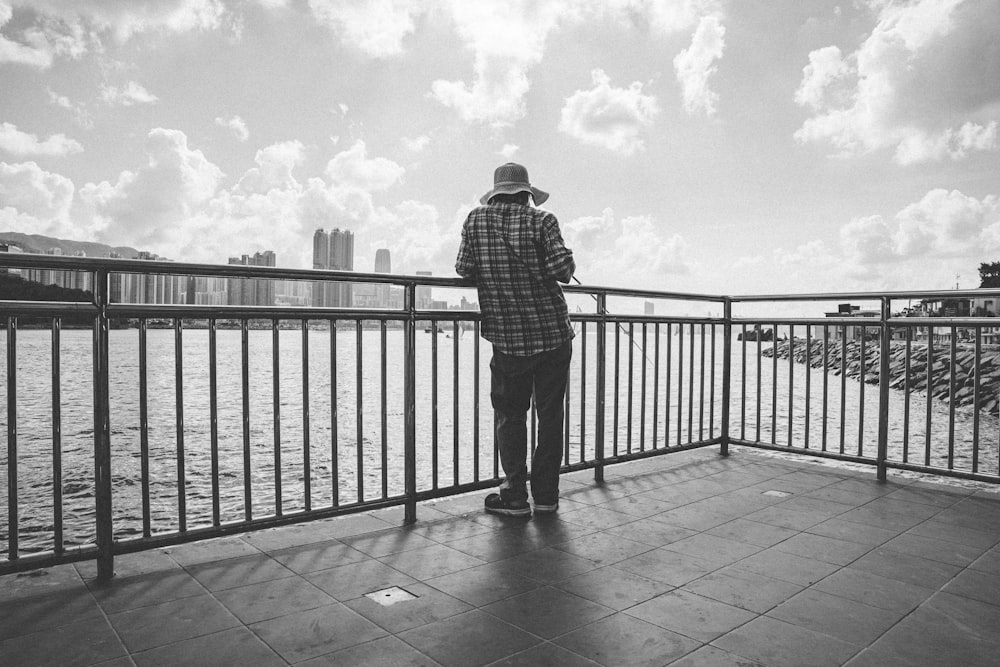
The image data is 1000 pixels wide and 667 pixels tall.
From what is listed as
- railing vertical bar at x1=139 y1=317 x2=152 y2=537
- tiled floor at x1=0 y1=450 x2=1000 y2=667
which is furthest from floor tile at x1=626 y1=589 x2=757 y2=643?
railing vertical bar at x1=139 y1=317 x2=152 y2=537

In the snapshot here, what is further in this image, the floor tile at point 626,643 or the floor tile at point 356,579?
the floor tile at point 356,579

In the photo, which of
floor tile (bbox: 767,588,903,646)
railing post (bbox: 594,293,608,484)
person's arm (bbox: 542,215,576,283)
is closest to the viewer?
floor tile (bbox: 767,588,903,646)

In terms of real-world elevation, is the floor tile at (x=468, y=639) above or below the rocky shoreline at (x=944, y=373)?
above

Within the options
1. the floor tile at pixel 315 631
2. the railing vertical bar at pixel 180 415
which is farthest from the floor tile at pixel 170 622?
the railing vertical bar at pixel 180 415

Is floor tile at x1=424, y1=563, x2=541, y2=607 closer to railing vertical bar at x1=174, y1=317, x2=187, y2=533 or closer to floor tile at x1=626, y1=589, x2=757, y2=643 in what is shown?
floor tile at x1=626, y1=589, x2=757, y2=643

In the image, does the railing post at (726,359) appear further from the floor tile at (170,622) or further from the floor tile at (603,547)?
the floor tile at (170,622)

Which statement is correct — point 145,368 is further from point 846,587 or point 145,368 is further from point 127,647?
point 846,587

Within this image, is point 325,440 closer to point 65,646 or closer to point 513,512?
point 513,512

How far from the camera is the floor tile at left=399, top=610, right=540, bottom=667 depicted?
6.87 feet


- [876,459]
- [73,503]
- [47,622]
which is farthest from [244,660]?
[876,459]

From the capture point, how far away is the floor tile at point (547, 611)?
7.61ft

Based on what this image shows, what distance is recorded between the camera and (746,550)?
3156mm

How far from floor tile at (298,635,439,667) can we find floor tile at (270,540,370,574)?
0.80 m

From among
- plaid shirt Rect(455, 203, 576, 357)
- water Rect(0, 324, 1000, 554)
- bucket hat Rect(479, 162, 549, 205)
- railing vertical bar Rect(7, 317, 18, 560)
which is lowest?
water Rect(0, 324, 1000, 554)
